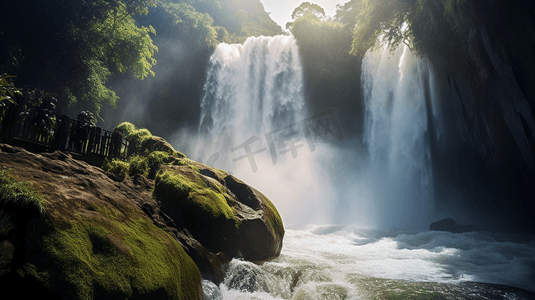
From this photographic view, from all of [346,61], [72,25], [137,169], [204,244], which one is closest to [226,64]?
[346,61]

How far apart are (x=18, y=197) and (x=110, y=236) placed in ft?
2.98

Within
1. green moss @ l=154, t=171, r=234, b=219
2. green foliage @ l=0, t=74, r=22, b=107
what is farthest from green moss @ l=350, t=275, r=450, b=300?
green foliage @ l=0, t=74, r=22, b=107

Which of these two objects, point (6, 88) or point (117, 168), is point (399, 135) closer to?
point (117, 168)

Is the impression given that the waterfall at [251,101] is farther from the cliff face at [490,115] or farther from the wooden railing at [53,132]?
the wooden railing at [53,132]

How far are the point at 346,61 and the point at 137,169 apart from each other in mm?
23408

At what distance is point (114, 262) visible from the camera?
2.61 metres

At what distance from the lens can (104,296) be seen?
229 cm

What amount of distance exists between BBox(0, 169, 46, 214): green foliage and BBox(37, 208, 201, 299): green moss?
1.01 ft

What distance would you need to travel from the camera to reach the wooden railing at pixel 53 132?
214 inches

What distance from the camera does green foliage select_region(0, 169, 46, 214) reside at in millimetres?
2193

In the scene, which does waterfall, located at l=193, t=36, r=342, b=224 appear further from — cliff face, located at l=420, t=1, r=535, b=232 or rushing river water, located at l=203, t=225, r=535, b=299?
rushing river water, located at l=203, t=225, r=535, b=299
